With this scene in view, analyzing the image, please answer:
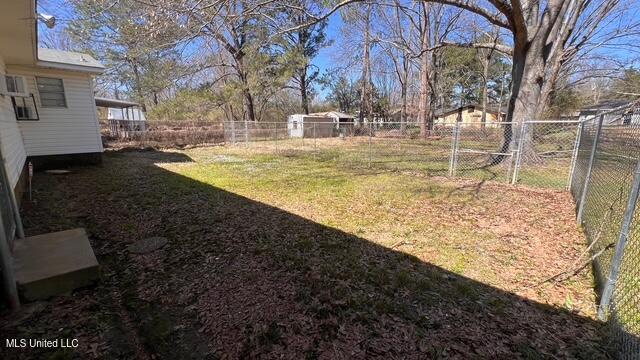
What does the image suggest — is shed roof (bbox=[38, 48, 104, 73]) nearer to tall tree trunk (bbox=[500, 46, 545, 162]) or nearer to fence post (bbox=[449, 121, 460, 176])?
fence post (bbox=[449, 121, 460, 176])

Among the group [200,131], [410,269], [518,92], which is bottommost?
[410,269]

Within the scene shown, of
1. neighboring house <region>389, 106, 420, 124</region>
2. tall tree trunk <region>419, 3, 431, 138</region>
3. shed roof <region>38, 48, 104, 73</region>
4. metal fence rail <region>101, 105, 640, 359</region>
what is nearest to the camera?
metal fence rail <region>101, 105, 640, 359</region>

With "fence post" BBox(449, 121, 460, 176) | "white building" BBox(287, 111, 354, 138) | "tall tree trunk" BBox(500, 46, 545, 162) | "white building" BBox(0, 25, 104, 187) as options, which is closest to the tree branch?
"tall tree trunk" BBox(500, 46, 545, 162)

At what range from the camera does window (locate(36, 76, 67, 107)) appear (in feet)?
25.9

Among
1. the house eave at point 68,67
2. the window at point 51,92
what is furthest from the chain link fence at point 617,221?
the window at point 51,92

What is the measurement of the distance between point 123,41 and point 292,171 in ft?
16.8

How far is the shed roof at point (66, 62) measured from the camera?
24.8ft

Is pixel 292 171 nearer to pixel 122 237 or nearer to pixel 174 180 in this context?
pixel 174 180

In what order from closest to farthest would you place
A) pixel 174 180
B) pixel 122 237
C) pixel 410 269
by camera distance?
pixel 410 269 → pixel 122 237 → pixel 174 180

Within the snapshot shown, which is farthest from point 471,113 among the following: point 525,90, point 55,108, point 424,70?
point 55,108

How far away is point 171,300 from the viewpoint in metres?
2.53

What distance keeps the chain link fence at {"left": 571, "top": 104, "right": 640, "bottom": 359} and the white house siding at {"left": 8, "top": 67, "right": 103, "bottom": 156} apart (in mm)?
11625

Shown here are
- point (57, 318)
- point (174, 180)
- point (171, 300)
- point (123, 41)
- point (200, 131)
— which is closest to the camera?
point (57, 318)

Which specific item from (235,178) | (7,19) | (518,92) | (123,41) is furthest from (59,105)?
(518,92)
